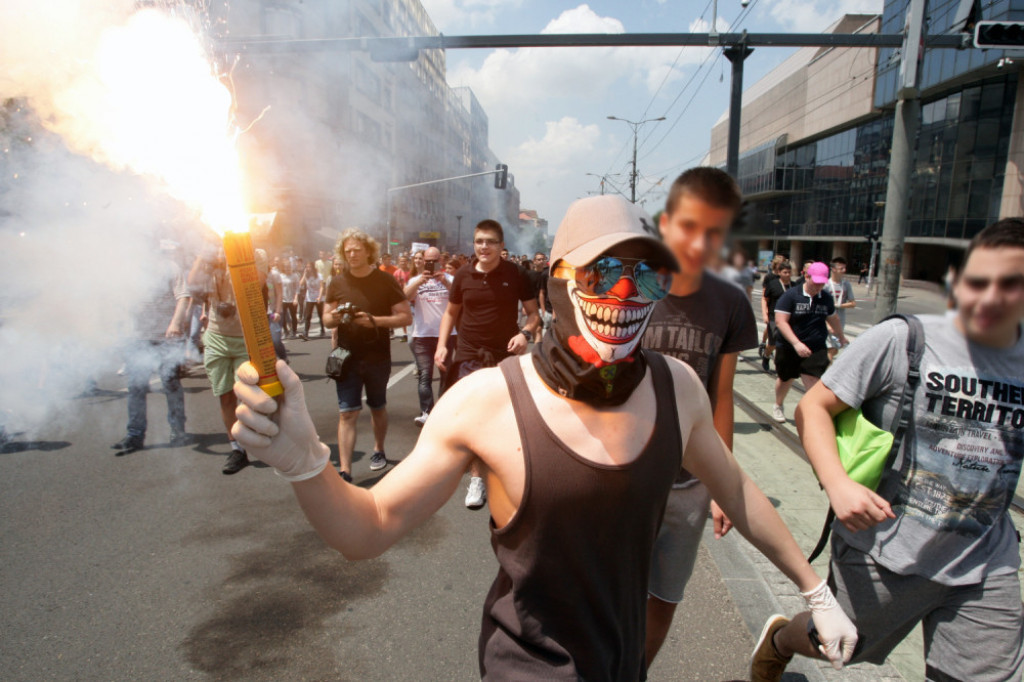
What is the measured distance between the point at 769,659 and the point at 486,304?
125 inches

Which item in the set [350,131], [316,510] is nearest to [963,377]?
[316,510]

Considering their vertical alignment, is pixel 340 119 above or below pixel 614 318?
above

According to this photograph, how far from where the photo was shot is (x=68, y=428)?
6.17 metres

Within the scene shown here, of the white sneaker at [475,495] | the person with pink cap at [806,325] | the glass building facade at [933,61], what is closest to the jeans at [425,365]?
the white sneaker at [475,495]

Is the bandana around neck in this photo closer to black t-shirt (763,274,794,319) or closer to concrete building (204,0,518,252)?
concrete building (204,0,518,252)

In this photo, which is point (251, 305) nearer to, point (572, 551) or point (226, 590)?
point (572, 551)

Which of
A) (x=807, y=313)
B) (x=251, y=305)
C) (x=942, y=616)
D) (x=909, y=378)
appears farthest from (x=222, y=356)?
(x=807, y=313)

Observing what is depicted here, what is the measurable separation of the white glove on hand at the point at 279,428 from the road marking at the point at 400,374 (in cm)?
747

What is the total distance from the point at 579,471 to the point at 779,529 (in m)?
0.75

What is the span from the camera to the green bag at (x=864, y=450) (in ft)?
5.96

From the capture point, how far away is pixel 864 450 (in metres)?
1.84

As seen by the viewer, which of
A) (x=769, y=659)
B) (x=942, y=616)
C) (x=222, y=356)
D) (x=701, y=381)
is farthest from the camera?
(x=222, y=356)

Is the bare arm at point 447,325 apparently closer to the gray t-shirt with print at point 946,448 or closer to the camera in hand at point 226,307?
the camera in hand at point 226,307

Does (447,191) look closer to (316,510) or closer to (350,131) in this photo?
(350,131)
